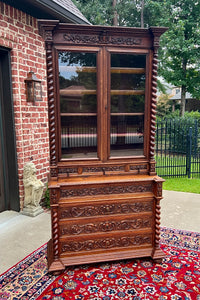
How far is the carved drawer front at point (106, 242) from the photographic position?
239 centimetres

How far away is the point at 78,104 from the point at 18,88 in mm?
1510

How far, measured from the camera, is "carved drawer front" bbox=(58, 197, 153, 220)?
235cm

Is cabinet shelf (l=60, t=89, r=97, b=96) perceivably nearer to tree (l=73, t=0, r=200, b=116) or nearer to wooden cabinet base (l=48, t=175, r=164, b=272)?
wooden cabinet base (l=48, t=175, r=164, b=272)

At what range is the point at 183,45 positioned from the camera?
387 inches

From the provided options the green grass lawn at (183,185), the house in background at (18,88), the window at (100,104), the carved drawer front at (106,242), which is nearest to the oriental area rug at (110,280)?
the carved drawer front at (106,242)

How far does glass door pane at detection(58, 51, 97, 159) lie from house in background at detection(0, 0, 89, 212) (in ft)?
4.62

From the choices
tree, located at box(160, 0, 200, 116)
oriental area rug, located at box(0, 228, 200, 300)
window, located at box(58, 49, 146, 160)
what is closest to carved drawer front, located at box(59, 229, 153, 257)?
oriental area rug, located at box(0, 228, 200, 300)

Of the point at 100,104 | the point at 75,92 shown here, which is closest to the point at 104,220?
the point at 100,104

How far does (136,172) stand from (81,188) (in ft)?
2.00

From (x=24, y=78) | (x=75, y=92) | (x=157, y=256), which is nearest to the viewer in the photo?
(x=75, y=92)

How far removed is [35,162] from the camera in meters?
3.87

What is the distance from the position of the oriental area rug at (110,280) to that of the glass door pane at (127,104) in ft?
3.81

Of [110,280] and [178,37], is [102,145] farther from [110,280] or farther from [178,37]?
[178,37]

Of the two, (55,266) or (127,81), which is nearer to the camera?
(55,266)
